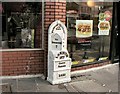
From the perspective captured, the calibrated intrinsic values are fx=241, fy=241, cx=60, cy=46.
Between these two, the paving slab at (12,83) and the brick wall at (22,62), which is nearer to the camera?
the paving slab at (12,83)

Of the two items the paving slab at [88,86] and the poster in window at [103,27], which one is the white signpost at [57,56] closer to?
the paving slab at [88,86]

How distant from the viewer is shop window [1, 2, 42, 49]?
6.16 m

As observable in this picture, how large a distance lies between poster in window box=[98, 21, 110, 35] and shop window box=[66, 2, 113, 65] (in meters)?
0.07

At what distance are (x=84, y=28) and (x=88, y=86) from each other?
1.89 m

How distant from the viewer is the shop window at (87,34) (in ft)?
22.3

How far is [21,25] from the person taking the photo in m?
6.32

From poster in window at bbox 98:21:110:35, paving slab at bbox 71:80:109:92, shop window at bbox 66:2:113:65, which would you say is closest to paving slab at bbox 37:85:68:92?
paving slab at bbox 71:80:109:92

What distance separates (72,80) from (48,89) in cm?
93

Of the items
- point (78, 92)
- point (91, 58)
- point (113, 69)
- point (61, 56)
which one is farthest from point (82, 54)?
point (78, 92)

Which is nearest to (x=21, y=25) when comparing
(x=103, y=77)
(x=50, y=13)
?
A: (x=50, y=13)

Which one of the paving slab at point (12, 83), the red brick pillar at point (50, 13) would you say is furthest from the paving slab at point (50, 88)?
the red brick pillar at point (50, 13)

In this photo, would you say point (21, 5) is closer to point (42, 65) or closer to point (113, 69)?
point (42, 65)

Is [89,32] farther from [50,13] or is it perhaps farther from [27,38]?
[27,38]

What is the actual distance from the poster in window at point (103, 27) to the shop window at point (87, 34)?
0.23 feet
